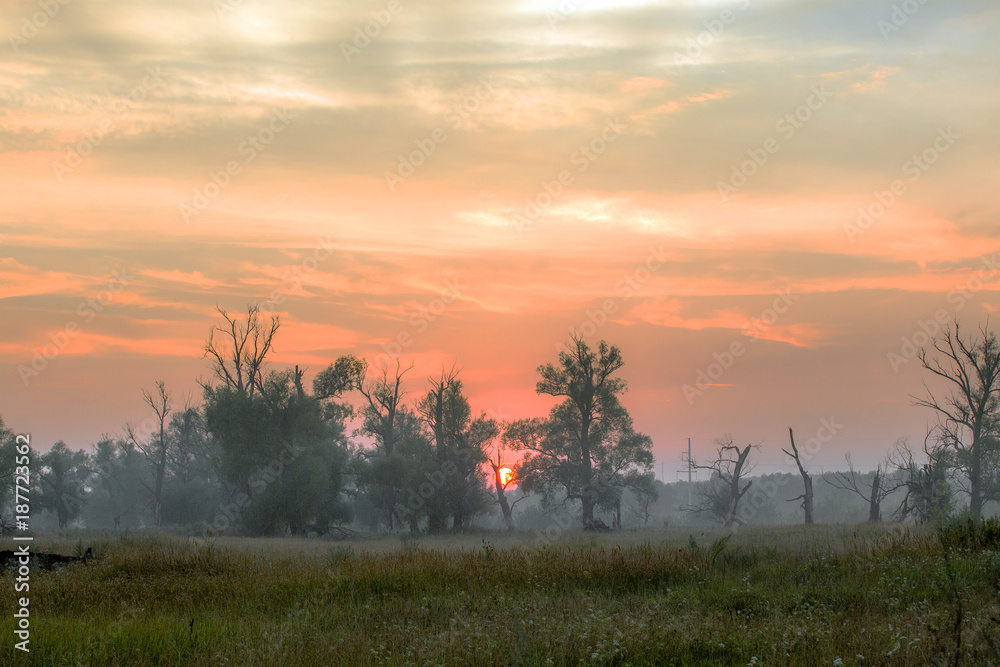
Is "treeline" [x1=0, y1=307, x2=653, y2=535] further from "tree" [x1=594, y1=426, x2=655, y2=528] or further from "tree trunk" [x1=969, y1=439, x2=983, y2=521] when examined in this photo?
"tree trunk" [x1=969, y1=439, x2=983, y2=521]

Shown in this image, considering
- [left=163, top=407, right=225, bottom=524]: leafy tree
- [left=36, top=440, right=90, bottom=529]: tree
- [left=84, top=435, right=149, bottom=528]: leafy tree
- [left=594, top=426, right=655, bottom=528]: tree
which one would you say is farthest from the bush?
[left=84, top=435, right=149, bottom=528]: leafy tree

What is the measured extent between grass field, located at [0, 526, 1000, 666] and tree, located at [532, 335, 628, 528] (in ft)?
119

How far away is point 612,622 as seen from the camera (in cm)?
1053

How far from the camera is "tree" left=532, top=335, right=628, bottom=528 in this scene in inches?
2099

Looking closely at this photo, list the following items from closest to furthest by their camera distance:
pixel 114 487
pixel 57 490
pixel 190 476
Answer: pixel 57 490 → pixel 190 476 → pixel 114 487

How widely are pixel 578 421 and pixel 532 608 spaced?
4373 cm

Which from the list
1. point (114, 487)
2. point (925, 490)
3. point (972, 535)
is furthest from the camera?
point (114, 487)

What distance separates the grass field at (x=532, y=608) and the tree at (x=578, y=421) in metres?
36.4

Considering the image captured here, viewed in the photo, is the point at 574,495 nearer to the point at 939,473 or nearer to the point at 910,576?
the point at 939,473

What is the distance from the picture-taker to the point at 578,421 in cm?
5497

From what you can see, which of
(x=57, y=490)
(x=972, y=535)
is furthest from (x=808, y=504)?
(x=57, y=490)

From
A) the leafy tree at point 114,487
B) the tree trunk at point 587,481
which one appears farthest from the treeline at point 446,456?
the leafy tree at point 114,487

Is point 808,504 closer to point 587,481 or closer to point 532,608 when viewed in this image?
point 587,481

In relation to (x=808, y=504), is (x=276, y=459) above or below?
above
